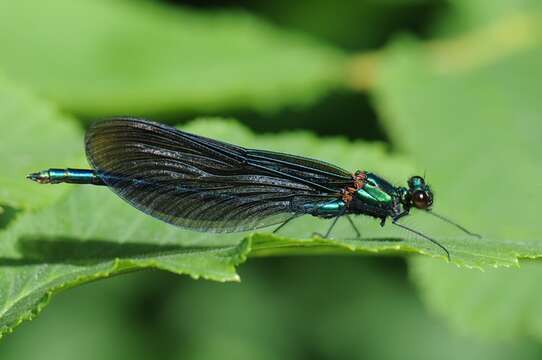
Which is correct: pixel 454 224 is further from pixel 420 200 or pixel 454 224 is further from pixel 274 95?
pixel 274 95

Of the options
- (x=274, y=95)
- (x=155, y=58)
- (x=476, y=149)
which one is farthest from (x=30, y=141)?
(x=155, y=58)

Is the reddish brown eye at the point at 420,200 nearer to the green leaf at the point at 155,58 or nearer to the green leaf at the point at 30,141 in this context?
the green leaf at the point at 30,141

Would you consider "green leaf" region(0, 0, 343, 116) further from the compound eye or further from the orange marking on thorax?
the compound eye

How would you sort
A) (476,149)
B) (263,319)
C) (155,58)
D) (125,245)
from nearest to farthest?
1. (125,245)
2. (476,149)
3. (155,58)
4. (263,319)

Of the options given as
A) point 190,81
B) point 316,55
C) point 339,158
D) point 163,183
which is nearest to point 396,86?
point 316,55

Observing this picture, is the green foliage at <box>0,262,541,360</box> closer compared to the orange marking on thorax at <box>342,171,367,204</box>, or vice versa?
the orange marking on thorax at <box>342,171,367,204</box>

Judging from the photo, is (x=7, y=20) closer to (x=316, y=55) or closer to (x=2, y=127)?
(x=316, y=55)

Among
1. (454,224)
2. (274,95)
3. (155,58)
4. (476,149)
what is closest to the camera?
(454,224)

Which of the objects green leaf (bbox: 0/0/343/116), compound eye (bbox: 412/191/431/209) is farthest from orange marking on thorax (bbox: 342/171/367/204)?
green leaf (bbox: 0/0/343/116)
